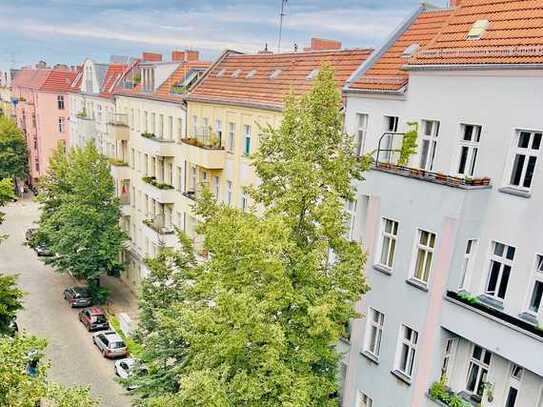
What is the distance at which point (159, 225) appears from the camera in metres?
28.2

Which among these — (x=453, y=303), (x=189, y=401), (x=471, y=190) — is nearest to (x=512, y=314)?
(x=453, y=303)

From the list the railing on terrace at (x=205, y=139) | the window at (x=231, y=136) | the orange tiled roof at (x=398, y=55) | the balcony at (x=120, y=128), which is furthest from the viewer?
the balcony at (x=120, y=128)

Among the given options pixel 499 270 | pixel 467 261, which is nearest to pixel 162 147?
pixel 467 261

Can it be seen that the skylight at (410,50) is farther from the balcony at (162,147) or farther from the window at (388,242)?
the balcony at (162,147)

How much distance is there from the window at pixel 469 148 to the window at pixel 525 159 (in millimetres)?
987

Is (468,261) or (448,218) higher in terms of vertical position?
(448,218)

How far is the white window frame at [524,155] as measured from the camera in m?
10.3

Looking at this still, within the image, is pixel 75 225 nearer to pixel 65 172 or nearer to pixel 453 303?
pixel 65 172

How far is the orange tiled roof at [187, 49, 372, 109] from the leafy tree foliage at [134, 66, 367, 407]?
729cm

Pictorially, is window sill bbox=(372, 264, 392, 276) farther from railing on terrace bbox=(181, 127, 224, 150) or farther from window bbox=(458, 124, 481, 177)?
railing on terrace bbox=(181, 127, 224, 150)

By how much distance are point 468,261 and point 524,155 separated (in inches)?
A: 116

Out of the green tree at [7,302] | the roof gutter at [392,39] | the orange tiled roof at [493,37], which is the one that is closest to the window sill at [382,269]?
the orange tiled roof at [493,37]

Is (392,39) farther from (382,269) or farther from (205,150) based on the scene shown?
(205,150)

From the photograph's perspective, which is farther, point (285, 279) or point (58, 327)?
point (58, 327)
